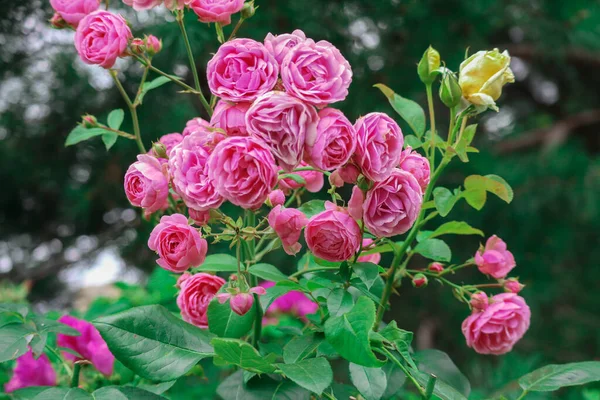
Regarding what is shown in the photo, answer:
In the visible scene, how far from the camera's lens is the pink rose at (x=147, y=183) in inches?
19.9

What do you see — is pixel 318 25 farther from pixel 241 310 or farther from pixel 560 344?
pixel 560 344

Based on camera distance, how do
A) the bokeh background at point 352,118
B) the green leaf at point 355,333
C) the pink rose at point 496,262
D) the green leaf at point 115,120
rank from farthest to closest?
the bokeh background at point 352,118, the green leaf at point 115,120, the pink rose at point 496,262, the green leaf at point 355,333

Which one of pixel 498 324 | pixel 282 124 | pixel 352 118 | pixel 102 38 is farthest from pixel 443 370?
pixel 352 118

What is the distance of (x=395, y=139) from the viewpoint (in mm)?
469

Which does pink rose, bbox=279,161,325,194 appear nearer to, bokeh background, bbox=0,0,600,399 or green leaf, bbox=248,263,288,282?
green leaf, bbox=248,263,288,282

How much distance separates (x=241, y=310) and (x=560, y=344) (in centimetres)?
237

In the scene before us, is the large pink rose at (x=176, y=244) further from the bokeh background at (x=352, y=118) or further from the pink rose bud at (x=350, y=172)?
the bokeh background at (x=352, y=118)

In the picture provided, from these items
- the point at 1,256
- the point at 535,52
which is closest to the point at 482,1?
the point at 535,52

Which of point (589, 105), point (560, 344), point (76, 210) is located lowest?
point (560, 344)

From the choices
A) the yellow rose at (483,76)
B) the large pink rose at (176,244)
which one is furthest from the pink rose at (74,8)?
the yellow rose at (483,76)

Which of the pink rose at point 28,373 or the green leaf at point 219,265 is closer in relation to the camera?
the green leaf at point 219,265

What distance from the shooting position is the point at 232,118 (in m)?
0.48

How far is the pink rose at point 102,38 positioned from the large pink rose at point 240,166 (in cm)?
19

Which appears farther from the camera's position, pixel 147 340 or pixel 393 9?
pixel 393 9
